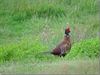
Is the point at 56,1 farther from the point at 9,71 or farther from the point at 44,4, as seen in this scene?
the point at 9,71

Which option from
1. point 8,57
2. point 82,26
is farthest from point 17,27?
point 8,57

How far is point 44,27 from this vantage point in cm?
1297

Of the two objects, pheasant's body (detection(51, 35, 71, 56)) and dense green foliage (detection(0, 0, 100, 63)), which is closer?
dense green foliage (detection(0, 0, 100, 63))

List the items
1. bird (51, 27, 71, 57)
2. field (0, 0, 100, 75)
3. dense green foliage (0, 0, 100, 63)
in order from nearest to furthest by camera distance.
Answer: field (0, 0, 100, 75) → dense green foliage (0, 0, 100, 63) → bird (51, 27, 71, 57)

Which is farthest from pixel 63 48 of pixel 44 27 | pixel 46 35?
pixel 44 27

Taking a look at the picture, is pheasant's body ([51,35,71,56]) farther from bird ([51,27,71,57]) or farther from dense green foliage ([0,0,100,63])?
dense green foliage ([0,0,100,63])

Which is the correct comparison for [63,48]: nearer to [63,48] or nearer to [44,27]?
[63,48]

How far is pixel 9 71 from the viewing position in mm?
8297

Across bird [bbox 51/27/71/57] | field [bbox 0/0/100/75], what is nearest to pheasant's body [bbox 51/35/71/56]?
bird [bbox 51/27/71/57]

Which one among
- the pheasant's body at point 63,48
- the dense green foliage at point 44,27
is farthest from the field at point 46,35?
the pheasant's body at point 63,48

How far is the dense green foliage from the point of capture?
10.6m

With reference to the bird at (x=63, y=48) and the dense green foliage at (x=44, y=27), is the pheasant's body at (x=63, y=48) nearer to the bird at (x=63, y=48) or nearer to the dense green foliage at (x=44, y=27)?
the bird at (x=63, y=48)

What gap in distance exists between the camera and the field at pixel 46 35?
334 inches

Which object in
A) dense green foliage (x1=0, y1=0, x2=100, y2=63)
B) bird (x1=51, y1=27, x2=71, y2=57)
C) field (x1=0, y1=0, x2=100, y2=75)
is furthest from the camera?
bird (x1=51, y1=27, x2=71, y2=57)
